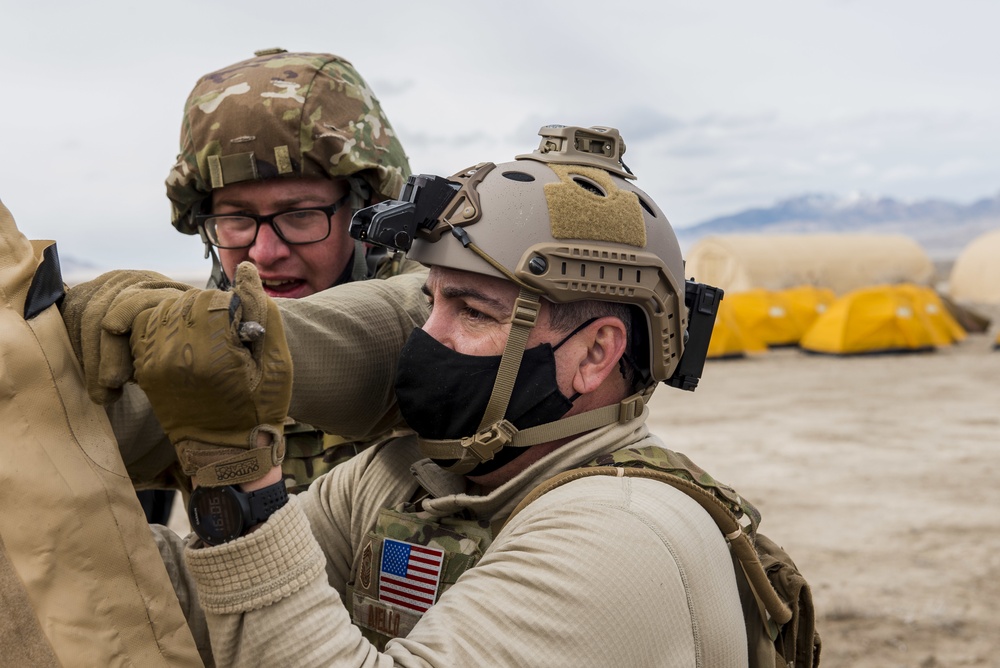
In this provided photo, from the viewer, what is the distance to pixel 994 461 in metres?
10.5

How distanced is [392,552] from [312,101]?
70.5 inches

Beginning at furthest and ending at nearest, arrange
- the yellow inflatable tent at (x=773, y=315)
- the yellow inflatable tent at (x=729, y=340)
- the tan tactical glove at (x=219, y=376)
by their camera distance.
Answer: the yellow inflatable tent at (x=773, y=315)
the yellow inflatable tent at (x=729, y=340)
the tan tactical glove at (x=219, y=376)

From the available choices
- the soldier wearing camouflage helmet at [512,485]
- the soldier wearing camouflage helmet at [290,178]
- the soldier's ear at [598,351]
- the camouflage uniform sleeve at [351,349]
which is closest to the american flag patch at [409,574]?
the soldier wearing camouflage helmet at [512,485]

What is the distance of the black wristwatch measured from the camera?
1.79 metres

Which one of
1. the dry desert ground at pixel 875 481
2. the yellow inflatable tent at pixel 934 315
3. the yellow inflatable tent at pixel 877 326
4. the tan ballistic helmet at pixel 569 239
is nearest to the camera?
the tan ballistic helmet at pixel 569 239

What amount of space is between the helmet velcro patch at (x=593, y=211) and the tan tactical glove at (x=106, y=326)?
3.02 ft

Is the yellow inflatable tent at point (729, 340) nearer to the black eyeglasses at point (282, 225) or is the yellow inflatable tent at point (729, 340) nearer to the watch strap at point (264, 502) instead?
the black eyeglasses at point (282, 225)

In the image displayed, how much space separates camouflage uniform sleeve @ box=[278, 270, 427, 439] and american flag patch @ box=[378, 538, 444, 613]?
1.12 ft

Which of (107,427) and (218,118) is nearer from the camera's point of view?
(107,427)

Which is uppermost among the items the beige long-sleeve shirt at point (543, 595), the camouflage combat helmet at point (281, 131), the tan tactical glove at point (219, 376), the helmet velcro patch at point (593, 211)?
the camouflage combat helmet at point (281, 131)

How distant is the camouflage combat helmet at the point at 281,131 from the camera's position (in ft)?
11.3

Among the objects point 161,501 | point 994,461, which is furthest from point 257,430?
point 994,461

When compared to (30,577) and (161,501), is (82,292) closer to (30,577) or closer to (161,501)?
(30,577)

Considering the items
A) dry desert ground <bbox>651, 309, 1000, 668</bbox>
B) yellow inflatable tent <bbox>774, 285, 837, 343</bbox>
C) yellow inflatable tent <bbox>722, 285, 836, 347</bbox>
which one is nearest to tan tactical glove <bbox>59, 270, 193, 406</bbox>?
dry desert ground <bbox>651, 309, 1000, 668</bbox>
